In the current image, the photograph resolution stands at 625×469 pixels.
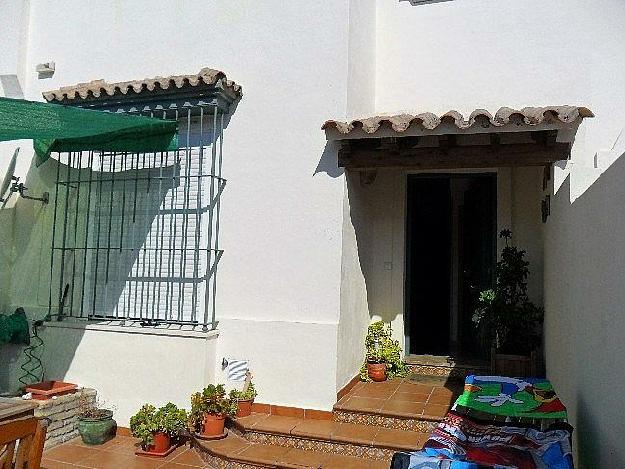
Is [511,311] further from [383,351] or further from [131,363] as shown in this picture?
[131,363]

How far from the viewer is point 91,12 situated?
8516mm

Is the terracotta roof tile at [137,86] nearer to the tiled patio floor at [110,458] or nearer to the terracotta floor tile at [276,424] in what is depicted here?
the terracotta floor tile at [276,424]

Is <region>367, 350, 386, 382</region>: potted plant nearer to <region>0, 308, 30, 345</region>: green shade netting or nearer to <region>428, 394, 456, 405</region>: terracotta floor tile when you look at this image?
<region>428, 394, 456, 405</region>: terracotta floor tile

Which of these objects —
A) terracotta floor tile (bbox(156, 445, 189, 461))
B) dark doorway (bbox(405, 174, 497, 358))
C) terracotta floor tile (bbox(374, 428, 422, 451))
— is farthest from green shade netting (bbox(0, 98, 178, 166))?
terracotta floor tile (bbox(374, 428, 422, 451))

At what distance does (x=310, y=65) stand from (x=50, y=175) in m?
4.48

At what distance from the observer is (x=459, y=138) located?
6770mm

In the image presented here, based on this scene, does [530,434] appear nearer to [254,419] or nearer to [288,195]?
[254,419]

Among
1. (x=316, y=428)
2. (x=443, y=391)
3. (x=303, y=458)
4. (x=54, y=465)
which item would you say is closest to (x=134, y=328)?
(x=54, y=465)

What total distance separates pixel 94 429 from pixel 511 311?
5795 mm

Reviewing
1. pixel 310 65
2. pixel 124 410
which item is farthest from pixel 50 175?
pixel 310 65

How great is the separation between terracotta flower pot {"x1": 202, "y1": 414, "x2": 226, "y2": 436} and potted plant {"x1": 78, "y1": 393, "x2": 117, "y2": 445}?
141cm

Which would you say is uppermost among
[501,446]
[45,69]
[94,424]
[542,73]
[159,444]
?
[45,69]

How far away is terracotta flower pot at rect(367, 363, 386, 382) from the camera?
Result: 7.96m

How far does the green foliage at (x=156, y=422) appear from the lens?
630 centimetres
